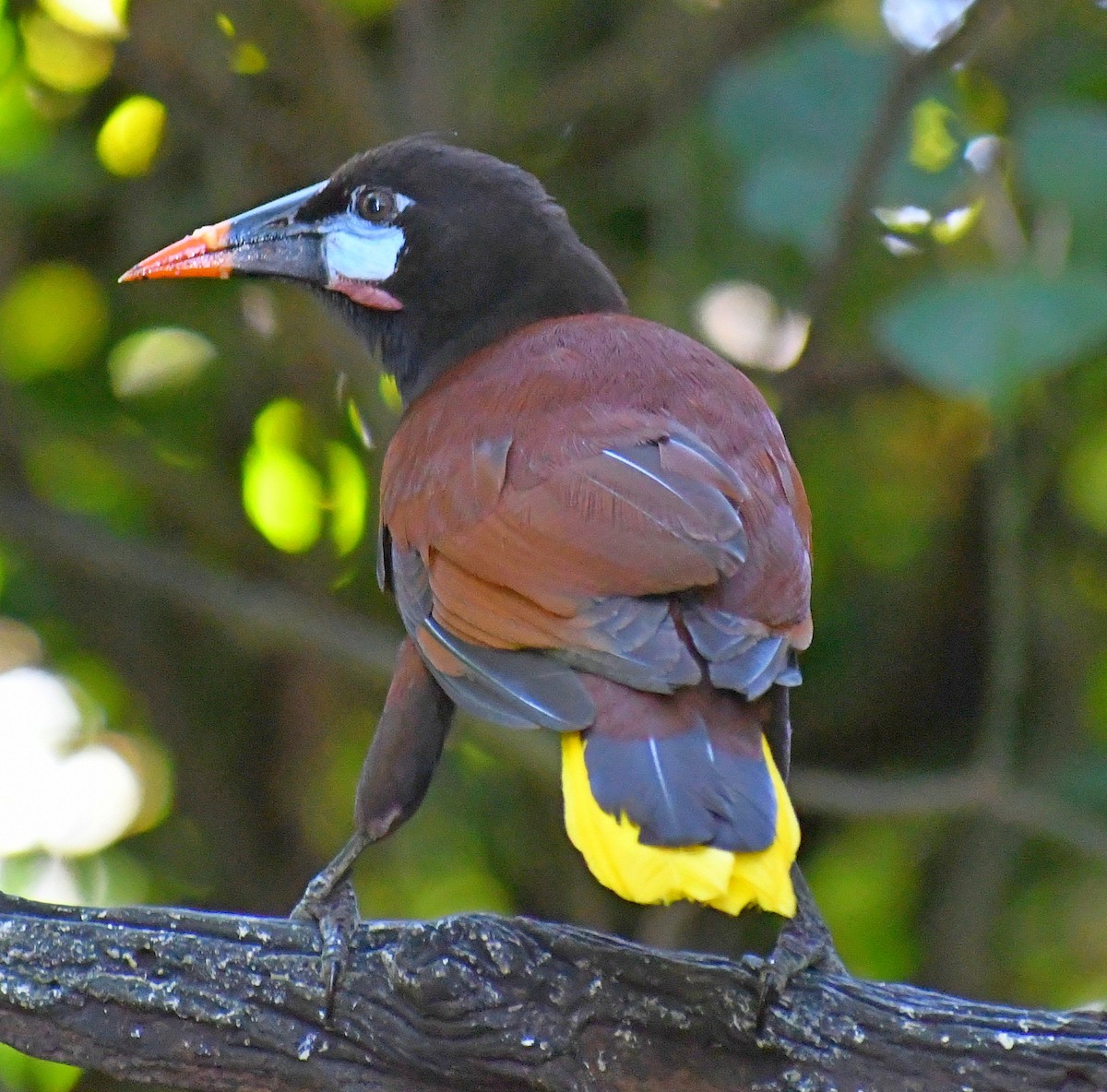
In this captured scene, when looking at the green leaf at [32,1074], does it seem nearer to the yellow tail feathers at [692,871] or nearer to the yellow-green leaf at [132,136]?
the yellow-green leaf at [132,136]

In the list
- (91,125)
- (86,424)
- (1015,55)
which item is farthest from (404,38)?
(1015,55)

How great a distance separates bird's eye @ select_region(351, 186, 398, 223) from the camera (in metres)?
3.16

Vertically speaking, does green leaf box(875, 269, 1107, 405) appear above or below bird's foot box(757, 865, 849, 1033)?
above

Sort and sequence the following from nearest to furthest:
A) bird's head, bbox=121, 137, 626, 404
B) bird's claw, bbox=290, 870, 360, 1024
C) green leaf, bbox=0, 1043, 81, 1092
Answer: bird's claw, bbox=290, 870, 360, 1024, bird's head, bbox=121, 137, 626, 404, green leaf, bbox=0, 1043, 81, 1092

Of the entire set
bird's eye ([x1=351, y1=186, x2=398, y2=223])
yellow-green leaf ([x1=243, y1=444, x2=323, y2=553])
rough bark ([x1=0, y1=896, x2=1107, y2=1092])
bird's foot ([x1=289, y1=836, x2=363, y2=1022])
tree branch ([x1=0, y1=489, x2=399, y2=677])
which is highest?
yellow-green leaf ([x1=243, y1=444, x2=323, y2=553])

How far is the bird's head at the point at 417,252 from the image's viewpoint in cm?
315

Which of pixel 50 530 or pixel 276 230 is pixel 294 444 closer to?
pixel 50 530

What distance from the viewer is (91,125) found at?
4.19m

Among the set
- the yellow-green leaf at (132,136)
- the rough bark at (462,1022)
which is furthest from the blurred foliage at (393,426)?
the rough bark at (462,1022)

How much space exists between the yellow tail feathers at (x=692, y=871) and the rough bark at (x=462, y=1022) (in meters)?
0.36

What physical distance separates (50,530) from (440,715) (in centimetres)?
155

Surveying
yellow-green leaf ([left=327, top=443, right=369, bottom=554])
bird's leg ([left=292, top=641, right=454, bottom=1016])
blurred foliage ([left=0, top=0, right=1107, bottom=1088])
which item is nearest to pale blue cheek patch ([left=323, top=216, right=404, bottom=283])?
blurred foliage ([left=0, top=0, right=1107, bottom=1088])

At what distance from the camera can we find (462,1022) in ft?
7.29

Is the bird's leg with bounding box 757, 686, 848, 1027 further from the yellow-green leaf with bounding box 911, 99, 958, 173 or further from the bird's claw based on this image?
the yellow-green leaf with bounding box 911, 99, 958, 173
